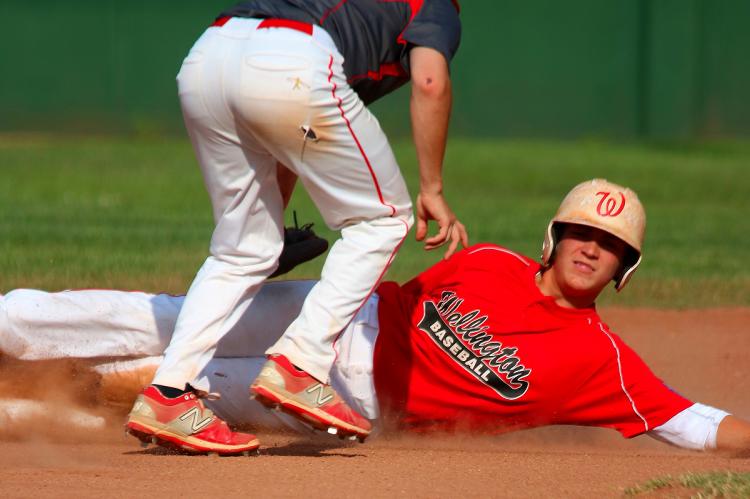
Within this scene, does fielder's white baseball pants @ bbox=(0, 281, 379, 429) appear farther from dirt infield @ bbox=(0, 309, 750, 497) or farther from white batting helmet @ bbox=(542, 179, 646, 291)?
white batting helmet @ bbox=(542, 179, 646, 291)

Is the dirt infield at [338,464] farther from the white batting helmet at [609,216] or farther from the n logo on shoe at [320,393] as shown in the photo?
the white batting helmet at [609,216]

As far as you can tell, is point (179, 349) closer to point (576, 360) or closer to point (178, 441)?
point (178, 441)

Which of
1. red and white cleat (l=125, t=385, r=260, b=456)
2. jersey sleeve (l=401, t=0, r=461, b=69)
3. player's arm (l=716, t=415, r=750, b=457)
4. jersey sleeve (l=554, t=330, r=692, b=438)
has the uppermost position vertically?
jersey sleeve (l=401, t=0, r=461, b=69)

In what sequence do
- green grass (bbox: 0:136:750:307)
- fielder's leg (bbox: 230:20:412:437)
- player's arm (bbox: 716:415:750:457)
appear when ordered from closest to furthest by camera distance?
fielder's leg (bbox: 230:20:412:437) < player's arm (bbox: 716:415:750:457) < green grass (bbox: 0:136:750:307)

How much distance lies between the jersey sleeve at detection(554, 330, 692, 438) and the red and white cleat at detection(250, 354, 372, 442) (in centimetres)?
95

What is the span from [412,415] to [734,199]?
10.1m

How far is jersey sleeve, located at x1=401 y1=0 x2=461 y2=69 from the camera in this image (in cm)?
392

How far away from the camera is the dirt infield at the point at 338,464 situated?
3543 millimetres

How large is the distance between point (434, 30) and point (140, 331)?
178cm

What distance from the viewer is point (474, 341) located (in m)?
4.46

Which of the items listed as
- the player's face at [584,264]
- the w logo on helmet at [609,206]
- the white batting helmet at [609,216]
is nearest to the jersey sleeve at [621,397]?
the player's face at [584,264]

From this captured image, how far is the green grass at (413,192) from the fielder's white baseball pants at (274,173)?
330 cm

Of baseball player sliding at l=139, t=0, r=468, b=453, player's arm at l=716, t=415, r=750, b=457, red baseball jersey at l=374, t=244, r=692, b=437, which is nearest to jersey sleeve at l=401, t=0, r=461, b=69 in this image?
baseball player sliding at l=139, t=0, r=468, b=453

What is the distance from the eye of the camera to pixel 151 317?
4824 millimetres
